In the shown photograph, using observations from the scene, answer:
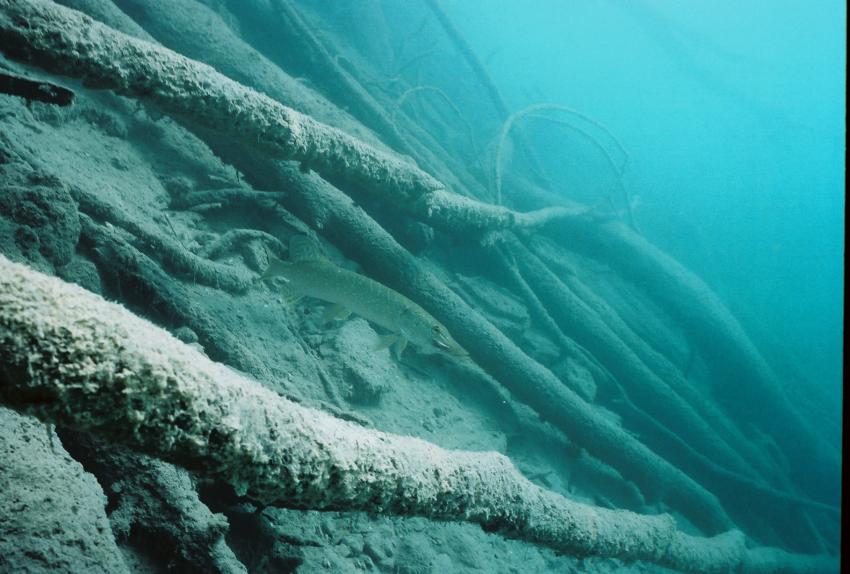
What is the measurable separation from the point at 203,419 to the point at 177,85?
2408 mm

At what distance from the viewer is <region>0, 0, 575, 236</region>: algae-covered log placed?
2.19 metres

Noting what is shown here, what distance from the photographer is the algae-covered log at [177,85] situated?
219 cm

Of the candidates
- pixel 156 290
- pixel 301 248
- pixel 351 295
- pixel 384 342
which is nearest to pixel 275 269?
pixel 301 248

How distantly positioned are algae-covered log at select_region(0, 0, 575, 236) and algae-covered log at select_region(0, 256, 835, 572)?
6.92ft

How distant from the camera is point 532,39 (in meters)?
65.8

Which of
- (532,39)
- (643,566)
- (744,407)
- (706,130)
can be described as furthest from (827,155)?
(643,566)

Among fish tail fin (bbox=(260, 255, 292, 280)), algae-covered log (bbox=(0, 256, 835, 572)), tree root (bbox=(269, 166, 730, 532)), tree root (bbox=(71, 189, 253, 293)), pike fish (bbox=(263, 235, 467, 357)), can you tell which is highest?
tree root (bbox=(269, 166, 730, 532))

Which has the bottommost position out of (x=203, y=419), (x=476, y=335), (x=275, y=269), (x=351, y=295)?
(x=203, y=419)

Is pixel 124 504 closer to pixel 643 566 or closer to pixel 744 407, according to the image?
pixel 643 566

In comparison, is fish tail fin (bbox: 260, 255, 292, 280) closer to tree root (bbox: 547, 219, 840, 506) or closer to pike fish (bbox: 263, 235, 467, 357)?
pike fish (bbox: 263, 235, 467, 357)

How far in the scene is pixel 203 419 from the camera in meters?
1.03

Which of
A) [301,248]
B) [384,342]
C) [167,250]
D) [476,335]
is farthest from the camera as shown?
[476,335]

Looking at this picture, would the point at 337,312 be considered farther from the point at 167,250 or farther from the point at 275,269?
the point at 167,250

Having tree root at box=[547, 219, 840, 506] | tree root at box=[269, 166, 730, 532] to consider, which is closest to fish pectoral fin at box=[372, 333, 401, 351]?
→ tree root at box=[269, 166, 730, 532]
